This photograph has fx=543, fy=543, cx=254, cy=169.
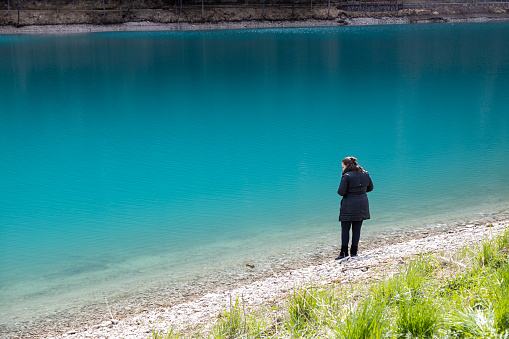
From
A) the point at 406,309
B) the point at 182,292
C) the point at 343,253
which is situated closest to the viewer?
the point at 406,309

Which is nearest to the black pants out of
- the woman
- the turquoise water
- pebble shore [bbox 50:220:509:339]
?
the woman

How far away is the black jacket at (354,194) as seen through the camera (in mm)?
8297

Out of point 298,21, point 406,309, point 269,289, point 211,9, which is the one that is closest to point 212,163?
point 269,289

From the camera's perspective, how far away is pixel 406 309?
211 inches

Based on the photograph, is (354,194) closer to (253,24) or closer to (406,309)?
(406,309)

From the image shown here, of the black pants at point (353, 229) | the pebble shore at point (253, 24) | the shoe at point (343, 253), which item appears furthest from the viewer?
the pebble shore at point (253, 24)

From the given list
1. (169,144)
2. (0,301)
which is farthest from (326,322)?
(169,144)

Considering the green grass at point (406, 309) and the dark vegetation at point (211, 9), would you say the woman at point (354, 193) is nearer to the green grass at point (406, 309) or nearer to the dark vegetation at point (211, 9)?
the green grass at point (406, 309)

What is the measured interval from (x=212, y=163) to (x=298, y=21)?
276 feet

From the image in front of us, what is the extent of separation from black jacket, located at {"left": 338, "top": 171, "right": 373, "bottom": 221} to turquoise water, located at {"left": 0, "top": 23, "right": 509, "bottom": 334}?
2.01 m

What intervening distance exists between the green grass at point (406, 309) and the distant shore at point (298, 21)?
84.6 meters

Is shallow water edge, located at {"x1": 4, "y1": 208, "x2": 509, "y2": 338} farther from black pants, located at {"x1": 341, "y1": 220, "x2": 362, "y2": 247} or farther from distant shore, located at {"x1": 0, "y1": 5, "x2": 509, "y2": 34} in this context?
distant shore, located at {"x1": 0, "y1": 5, "x2": 509, "y2": 34}

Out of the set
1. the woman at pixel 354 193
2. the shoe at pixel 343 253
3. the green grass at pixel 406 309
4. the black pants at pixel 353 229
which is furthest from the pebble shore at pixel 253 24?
the green grass at pixel 406 309

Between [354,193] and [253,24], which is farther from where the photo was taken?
[253,24]
